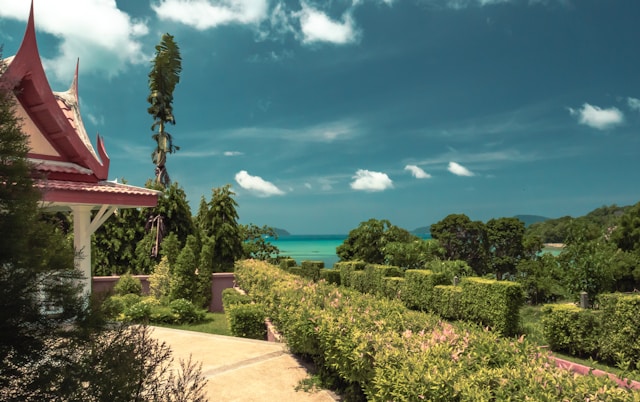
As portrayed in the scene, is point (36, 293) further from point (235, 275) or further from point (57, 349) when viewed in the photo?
point (235, 275)

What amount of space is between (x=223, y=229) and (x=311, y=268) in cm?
573

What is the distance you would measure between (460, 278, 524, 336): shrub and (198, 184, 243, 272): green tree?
13.5m

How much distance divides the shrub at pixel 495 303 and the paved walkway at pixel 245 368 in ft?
22.6

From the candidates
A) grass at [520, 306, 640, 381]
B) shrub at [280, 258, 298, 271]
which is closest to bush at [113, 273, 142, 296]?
shrub at [280, 258, 298, 271]

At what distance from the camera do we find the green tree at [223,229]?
23125 millimetres

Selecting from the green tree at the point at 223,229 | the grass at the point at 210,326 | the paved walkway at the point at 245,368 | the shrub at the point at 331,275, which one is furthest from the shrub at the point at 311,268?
the paved walkway at the point at 245,368

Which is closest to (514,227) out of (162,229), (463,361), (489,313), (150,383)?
(489,313)

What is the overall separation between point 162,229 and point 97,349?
2133 cm

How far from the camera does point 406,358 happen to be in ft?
13.7

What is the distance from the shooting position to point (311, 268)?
25156 millimetres

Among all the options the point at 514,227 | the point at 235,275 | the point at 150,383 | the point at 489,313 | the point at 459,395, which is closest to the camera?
the point at 150,383

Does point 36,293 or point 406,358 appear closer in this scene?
point 36,293

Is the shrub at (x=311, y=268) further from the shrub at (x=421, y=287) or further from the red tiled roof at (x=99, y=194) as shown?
the red tiled roof at (x=99, y=194)

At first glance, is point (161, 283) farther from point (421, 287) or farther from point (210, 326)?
point (421, 287)
